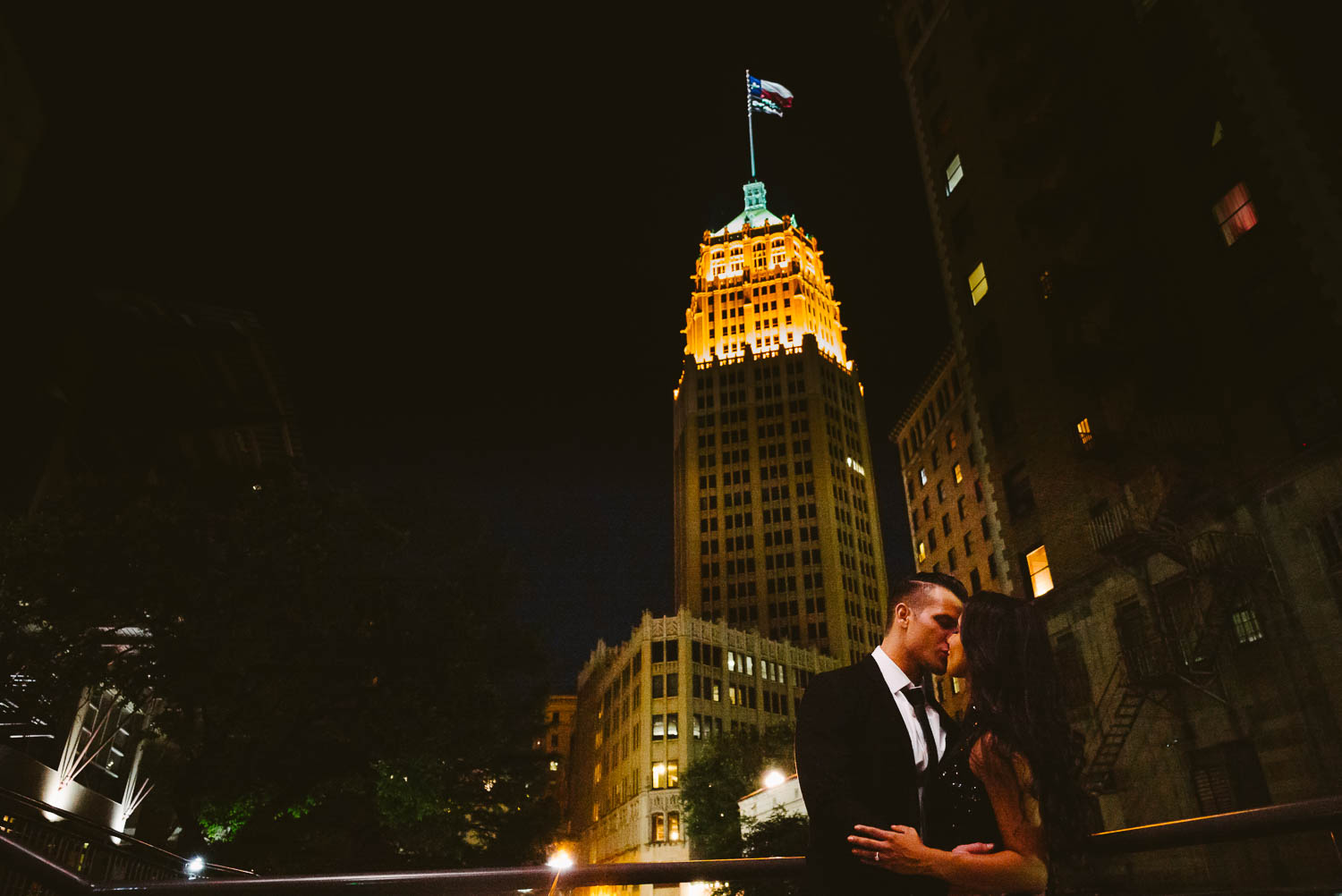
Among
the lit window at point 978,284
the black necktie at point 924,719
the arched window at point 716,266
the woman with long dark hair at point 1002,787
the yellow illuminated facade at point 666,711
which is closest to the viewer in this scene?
the woman with long dark hair at point 1002,787

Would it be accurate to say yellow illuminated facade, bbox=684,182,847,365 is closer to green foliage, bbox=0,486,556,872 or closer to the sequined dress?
green foliage, bbox=0,486,556,872

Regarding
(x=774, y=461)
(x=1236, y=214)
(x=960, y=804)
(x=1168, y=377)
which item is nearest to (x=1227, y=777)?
(x=1168, y=377)

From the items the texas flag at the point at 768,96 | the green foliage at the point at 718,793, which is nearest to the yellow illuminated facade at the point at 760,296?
the texas flag at the point at 768,96

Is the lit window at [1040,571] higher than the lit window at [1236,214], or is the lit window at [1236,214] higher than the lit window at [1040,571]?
the lit window at [1236,214]

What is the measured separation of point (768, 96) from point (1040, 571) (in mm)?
71803

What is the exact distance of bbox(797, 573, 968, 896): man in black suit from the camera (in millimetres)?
3020

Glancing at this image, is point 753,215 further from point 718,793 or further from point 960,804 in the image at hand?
point 960,804

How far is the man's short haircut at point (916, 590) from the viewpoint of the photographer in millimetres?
3551

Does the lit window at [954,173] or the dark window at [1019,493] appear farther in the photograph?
the lit window at [954,173]

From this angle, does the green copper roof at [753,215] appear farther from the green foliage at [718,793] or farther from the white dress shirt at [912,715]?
the white dress shirt at [912,715]

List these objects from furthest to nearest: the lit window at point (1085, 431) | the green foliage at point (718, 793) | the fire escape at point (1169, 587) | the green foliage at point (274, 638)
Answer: the green foliage at point (718, 793) → the lit window at point (1085, 431) → the fire escape at point (1169, 587) → the green foliage at point (274, 638)

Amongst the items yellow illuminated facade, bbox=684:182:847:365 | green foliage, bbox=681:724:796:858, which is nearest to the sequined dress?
green foliage, bbox=681:724:796:858

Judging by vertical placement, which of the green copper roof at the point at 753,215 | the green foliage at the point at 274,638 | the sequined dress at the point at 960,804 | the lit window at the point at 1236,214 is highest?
the green copper roof at the point at 753,215

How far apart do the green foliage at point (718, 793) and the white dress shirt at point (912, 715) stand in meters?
45.6
